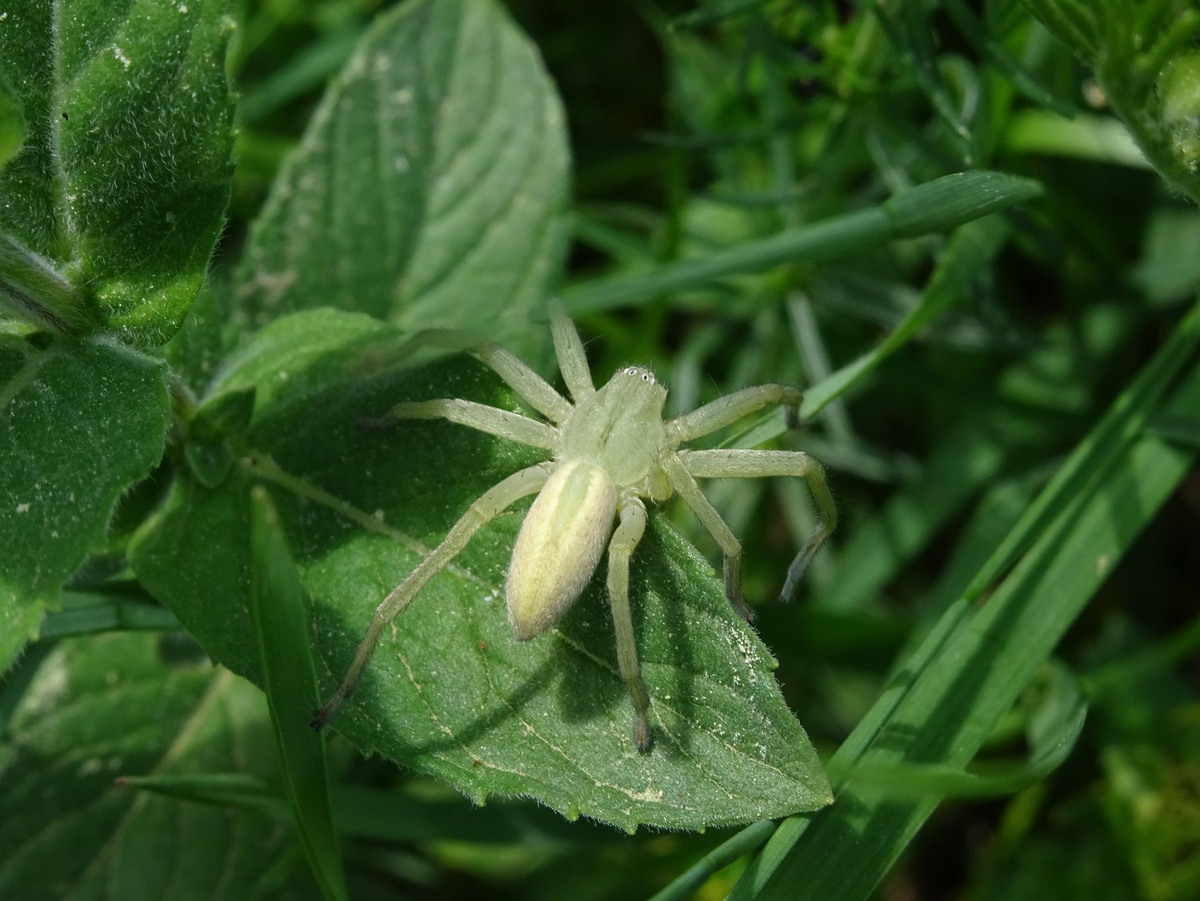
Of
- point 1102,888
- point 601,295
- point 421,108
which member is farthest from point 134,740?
point 1102,888

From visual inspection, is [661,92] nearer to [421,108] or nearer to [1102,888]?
[421,108]

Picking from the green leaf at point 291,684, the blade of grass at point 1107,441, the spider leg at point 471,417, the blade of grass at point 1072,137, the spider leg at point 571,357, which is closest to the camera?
the green leaf at point 291,684

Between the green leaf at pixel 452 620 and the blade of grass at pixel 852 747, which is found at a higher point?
the green leaf at pixel 452 620

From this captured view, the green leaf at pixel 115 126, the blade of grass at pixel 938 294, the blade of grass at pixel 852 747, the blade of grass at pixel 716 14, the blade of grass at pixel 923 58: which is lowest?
the blade of grass at pixel 852 747

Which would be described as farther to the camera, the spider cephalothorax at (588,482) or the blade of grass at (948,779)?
the spider cephalothorax at (588,482)

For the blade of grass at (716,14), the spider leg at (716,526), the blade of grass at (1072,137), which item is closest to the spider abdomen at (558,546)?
the spider leg at (716,526)

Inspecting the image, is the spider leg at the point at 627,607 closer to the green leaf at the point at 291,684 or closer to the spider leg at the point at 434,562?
the spider leg at the point at 434,562

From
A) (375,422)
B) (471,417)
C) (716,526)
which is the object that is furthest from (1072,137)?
(375,422)

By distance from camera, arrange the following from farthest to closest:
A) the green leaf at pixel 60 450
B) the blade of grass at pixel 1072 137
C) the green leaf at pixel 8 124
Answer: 1. the blade of grass at pixel 1072 137
2. the green leaf at pixel 60 450
3. the green leaf at pixel 8 124
